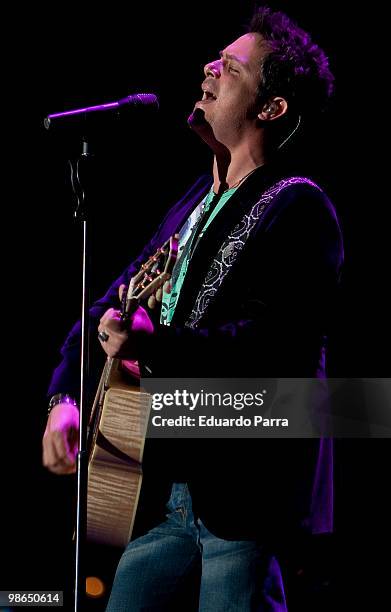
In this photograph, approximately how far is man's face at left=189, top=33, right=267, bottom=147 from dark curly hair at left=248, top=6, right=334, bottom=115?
33 millimetres

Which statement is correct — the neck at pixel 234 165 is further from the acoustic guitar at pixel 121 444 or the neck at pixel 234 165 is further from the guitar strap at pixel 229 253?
the acoustic guitar at pixel 121 444

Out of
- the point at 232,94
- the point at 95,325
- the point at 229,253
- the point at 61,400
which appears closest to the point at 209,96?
the point at 232,94

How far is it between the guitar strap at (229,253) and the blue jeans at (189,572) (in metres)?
0.50

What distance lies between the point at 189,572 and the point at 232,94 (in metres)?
1.46

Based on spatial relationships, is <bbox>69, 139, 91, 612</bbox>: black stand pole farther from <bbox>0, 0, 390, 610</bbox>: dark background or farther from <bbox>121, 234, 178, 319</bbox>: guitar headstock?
<bbox>0, 0, 390, 610</bbox>: dark background

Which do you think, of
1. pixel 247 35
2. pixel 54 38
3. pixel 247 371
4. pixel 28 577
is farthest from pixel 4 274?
pixel 247 371

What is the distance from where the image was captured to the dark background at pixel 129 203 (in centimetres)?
321

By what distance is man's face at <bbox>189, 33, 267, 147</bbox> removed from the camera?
2.34 m

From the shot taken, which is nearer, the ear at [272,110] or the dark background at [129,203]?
the ear at [272,110]

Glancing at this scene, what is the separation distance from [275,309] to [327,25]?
6.12ft

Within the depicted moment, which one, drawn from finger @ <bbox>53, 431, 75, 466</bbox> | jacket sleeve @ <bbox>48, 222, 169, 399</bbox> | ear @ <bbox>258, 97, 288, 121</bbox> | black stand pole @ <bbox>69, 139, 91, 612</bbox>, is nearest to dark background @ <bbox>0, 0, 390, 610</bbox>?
ear @ <bbox>258, 97, 288, 121</bbox>

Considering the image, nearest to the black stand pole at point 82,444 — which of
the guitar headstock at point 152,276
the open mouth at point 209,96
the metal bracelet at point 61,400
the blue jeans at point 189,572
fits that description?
the guitar headstock at point 152,276

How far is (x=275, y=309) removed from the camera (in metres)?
1.88

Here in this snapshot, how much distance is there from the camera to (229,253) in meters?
2.06
